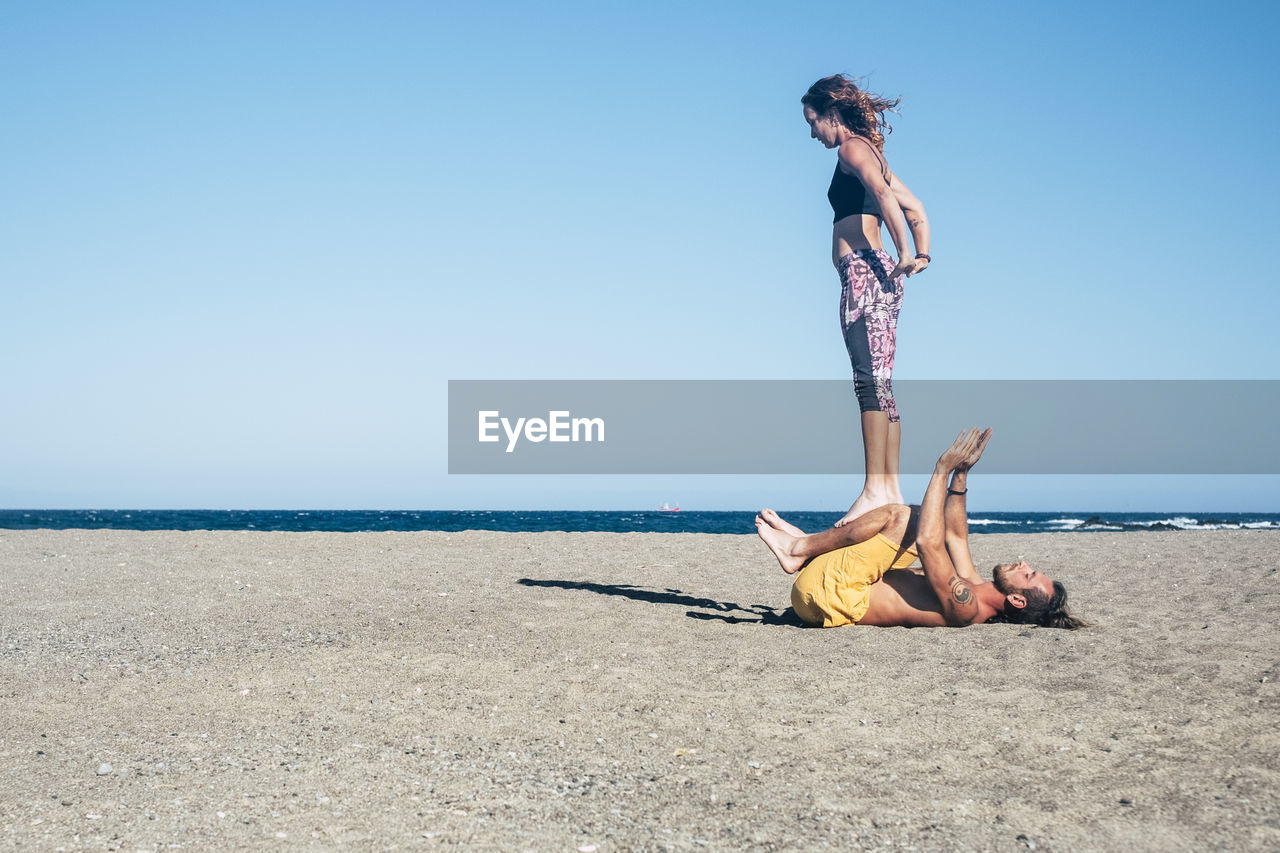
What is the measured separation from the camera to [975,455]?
20.9 ft

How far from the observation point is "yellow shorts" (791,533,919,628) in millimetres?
6754

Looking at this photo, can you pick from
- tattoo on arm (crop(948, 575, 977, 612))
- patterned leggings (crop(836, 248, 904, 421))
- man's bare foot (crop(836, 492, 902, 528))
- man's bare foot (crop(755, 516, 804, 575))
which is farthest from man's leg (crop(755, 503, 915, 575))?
patterned leggings (crop(836, 248, 904, 421))

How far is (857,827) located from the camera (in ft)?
10.6

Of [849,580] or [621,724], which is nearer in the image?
[621,724]

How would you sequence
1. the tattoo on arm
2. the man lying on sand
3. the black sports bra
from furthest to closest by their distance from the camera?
the black sports bra
the tattoo on arm
the man lying on sand

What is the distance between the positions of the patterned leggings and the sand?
2182 mm

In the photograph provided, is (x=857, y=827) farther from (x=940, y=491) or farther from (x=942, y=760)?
(x=940, y=491)

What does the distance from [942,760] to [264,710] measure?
11.1ft

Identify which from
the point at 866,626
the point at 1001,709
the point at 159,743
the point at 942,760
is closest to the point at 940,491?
the point at 866,626

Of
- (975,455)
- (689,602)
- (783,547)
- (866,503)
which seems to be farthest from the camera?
(689,602)

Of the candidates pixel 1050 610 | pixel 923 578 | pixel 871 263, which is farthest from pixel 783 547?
pixel 871 263

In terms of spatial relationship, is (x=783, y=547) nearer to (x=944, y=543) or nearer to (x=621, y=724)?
(x=944, y=543)

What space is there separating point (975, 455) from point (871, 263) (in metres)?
2.42

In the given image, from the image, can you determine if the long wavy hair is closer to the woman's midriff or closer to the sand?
the woman's midriff
